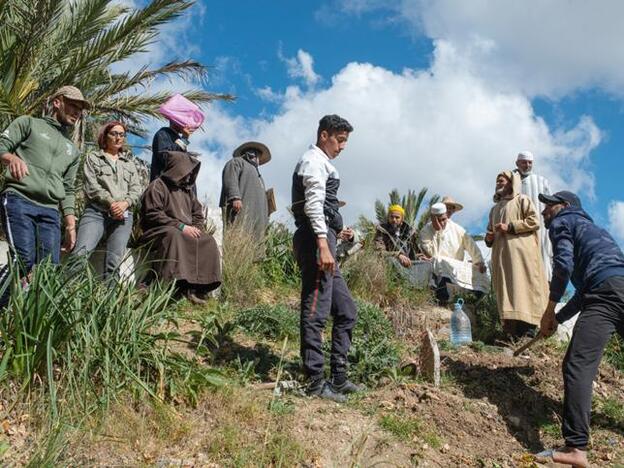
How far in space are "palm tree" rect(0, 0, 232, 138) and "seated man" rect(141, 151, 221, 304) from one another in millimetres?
2950

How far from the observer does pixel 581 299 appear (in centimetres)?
513

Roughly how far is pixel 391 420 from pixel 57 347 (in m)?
2.12

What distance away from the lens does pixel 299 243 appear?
16.8ft

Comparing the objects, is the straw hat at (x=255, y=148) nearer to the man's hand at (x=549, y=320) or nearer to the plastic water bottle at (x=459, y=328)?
the plastic water bottle at (x=459, y=328)

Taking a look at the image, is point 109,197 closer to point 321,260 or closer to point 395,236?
point 321,260

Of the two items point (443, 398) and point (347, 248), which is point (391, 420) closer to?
point (443, 398)

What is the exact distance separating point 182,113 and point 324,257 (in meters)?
2.77

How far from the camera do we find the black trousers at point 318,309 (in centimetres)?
495

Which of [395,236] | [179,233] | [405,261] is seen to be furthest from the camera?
[395,236]

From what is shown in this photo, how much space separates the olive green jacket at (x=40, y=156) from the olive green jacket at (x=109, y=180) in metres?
0.51

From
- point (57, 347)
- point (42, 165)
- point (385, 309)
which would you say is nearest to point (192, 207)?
point (42, 165)

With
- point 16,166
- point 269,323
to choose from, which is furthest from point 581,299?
point 16,166

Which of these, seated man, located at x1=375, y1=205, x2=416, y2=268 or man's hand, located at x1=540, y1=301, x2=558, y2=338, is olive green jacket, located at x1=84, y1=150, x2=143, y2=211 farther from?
seated man, located at x1=375, y1=205, x2=416, y2=268

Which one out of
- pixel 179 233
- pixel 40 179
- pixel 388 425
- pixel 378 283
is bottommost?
pixel 388 425
